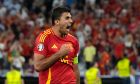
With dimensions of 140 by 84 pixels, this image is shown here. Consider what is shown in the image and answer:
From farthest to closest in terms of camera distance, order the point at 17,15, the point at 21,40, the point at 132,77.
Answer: the point at 17,15 < the point at 21,40 < the point at 132,77

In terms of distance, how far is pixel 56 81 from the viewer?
7.14m

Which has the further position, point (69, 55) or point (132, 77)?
point (132, 77)

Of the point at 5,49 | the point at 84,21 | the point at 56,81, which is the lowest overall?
the point at 56,81

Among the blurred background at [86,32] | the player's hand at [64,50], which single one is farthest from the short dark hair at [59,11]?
the blurred background at [86,32]

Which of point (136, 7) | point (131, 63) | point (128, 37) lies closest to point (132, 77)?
point (131, 63)

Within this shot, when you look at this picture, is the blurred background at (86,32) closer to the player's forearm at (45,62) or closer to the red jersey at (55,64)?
the red jersey at (55,64)

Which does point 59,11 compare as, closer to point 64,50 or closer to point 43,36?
point 43,36

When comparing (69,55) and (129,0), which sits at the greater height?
(129,0)

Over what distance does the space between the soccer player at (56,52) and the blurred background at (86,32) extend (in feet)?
29.2

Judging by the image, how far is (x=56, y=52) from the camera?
6918 mm

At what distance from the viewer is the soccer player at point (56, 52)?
6957 millimetres

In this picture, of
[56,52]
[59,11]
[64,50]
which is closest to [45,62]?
[56,52]

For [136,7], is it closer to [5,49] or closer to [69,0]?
[69,0]

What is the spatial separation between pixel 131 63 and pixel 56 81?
11861 mm
